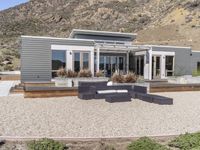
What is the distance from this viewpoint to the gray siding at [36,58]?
22.5m

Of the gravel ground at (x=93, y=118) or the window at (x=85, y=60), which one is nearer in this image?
the gravel ground at (x=93, y=118)

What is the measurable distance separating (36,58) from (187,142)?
17342 millimetres

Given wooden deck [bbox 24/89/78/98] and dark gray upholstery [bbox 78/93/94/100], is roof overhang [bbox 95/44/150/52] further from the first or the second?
dark gray upholstery [bbox 78/93/94/100]

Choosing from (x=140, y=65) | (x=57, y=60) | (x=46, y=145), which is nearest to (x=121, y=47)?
(x=140, y=65)

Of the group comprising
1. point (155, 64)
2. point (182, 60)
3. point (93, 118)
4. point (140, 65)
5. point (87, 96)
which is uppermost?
point (182, 60)

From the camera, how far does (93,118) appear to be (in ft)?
32.4

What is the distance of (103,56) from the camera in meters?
28.6

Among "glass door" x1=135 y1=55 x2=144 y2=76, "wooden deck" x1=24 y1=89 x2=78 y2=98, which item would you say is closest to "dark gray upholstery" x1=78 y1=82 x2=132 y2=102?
"wooden deck" x1=24 y1=89 x2=78 y2=98

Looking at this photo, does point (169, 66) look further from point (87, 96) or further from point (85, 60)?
point (87, 96)

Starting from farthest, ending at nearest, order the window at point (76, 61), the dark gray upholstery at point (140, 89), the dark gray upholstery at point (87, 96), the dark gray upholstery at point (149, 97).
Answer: the window at point (76, 61) → the dark gray upholstery at point (140, 89) → the dark gray upholstery at point (87, 96) → the dark gray upholstery at point (149, 97)

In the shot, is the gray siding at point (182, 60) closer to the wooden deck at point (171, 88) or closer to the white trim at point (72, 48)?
the white trim at point (72, 48)

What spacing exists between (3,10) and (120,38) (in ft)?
182

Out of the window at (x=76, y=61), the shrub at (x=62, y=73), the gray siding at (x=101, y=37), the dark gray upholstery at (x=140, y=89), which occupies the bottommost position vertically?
the dark gray upholstery at (x=140, y=89)

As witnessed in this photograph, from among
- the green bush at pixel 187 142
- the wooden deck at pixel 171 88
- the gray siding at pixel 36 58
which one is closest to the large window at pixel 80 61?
the gray siding at pixel 36 58
